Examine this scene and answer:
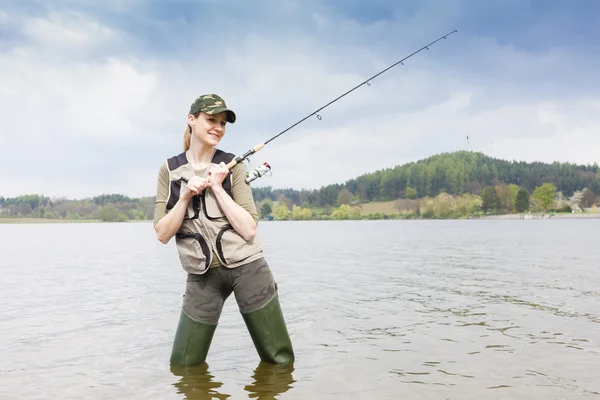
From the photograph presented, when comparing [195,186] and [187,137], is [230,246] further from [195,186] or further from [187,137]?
[187,137]

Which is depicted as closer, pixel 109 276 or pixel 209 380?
pixel 209 380

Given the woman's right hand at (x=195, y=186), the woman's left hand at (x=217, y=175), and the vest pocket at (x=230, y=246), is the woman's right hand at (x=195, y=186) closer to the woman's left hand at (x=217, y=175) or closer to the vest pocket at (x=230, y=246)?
the woman's left hand at (x=217, y=175)

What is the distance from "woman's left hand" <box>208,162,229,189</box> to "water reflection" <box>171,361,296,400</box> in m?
2.23

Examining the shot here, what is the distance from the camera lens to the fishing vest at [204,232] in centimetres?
559

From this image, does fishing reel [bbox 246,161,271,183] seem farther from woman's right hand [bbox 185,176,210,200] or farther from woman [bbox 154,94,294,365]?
woman's right hand [bbox 185,176,210,200]

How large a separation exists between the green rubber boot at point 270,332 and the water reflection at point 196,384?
639 mm

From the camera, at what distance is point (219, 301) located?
6031mm

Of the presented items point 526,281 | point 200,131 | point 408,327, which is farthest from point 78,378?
point 526,281

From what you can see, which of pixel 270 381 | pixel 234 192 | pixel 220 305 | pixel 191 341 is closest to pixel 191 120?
pixel 234 192

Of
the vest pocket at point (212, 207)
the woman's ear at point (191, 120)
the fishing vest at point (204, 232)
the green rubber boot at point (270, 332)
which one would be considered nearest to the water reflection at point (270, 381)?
the green rubber boot at point (270, 332)

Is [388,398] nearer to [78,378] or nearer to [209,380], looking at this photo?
[209,380]

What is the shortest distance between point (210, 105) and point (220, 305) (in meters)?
2.06

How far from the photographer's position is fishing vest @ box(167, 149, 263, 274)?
5.59 meters

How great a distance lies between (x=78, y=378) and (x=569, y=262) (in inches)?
889
